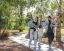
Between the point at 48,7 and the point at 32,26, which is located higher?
the point at 48,7

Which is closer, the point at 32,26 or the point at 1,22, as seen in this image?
the point at 32,26

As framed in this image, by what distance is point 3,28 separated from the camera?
2102cm

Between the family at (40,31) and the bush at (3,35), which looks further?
the bush at (3,35)

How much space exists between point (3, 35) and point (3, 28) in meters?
0.61

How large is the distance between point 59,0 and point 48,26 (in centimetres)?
703

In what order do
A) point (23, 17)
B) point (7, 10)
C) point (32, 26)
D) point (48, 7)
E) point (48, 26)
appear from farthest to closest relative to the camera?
point (23, 17) < point (48, 7) < point (7, 10) < point (32, 26) < point (48, 26)

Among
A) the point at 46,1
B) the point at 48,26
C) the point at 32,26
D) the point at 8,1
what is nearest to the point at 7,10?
the point at 8,1

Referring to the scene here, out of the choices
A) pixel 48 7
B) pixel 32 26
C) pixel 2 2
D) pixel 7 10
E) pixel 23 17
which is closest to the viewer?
pixel 32 26

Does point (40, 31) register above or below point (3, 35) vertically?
above

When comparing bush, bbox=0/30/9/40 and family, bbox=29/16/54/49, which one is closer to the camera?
family, bbox=29/16/54/49

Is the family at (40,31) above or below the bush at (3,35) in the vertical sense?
above

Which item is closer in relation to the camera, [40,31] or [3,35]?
[40,31]

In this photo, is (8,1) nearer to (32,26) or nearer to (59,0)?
(59,0)

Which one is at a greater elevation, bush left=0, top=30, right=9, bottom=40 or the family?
the family
